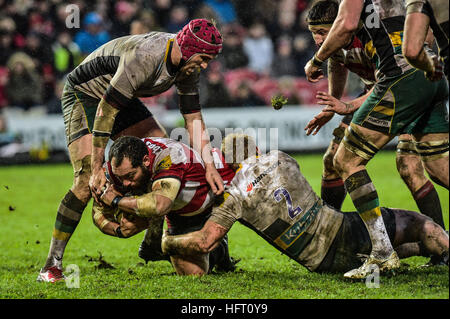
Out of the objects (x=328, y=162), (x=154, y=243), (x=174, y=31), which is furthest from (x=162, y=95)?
(x=154, y=243)

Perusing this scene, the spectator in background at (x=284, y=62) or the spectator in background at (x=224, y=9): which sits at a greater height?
the spectator in background at (x=224, y=9)

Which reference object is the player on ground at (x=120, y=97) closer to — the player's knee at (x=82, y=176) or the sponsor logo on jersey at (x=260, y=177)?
the player's knee at (x=82, y=176)

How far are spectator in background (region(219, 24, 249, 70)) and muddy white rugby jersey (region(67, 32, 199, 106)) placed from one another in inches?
393

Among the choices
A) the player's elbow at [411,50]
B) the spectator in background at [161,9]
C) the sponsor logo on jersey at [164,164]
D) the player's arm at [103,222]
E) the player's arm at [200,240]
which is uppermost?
the spectator in background at [161,9]

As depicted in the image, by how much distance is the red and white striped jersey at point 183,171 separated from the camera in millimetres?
4719

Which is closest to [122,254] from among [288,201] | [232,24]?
[288,201]

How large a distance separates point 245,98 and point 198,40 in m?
10.1

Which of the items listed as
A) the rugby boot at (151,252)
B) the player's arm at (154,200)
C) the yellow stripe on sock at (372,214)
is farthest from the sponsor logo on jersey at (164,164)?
the yellow stripe on sock at (372,214)

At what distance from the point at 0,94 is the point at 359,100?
11416 mm

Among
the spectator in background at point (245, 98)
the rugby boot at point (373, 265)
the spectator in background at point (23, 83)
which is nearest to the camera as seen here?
the rugby boot at point (373, 265)

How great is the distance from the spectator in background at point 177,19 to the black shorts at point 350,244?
34.1 ft

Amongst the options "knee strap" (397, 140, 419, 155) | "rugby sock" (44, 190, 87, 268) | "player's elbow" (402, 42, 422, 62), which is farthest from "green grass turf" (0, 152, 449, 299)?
"player's elbow" (402, 42, 422, 62)

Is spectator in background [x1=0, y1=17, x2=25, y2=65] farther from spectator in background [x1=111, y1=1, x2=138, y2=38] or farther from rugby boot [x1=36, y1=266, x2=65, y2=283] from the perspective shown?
rugby boot [x1=36, y1=266, x2=65, y2=283]

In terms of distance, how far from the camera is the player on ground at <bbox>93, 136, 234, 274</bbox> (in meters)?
4.56
